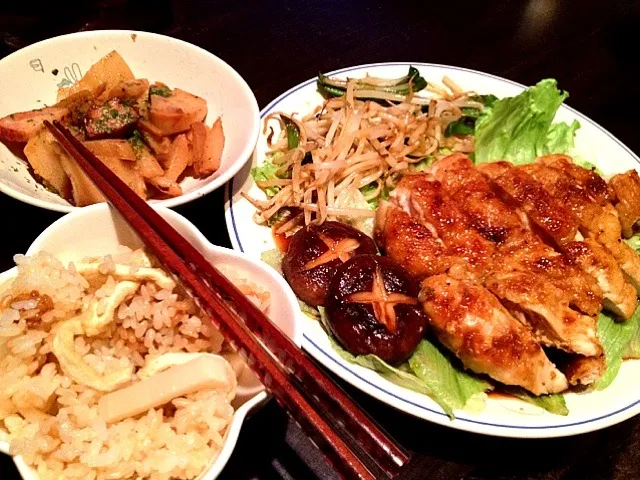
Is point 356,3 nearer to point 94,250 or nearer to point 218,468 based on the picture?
point 94,250

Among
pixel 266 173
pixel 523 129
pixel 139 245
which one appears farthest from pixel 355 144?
pixel 139 245

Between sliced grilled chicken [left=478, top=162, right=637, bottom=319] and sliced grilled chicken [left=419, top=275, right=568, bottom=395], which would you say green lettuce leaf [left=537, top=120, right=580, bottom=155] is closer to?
sliced grilled chicken [left=478, top=162, right=637, bottom=319]

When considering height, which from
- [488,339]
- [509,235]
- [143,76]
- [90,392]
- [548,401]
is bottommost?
[548,401]

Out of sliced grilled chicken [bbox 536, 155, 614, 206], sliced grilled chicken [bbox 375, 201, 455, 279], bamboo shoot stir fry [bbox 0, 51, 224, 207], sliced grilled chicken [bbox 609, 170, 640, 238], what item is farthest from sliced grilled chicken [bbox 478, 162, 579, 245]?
bamboo shoot stir fry [bbox 0, 51, 224, 207]

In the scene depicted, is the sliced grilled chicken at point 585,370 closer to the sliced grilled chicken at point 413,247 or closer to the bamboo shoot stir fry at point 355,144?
the sliced grilled chicken at point 413,247

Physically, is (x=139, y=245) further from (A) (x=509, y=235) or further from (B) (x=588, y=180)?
(B) (x=588, y=180)
